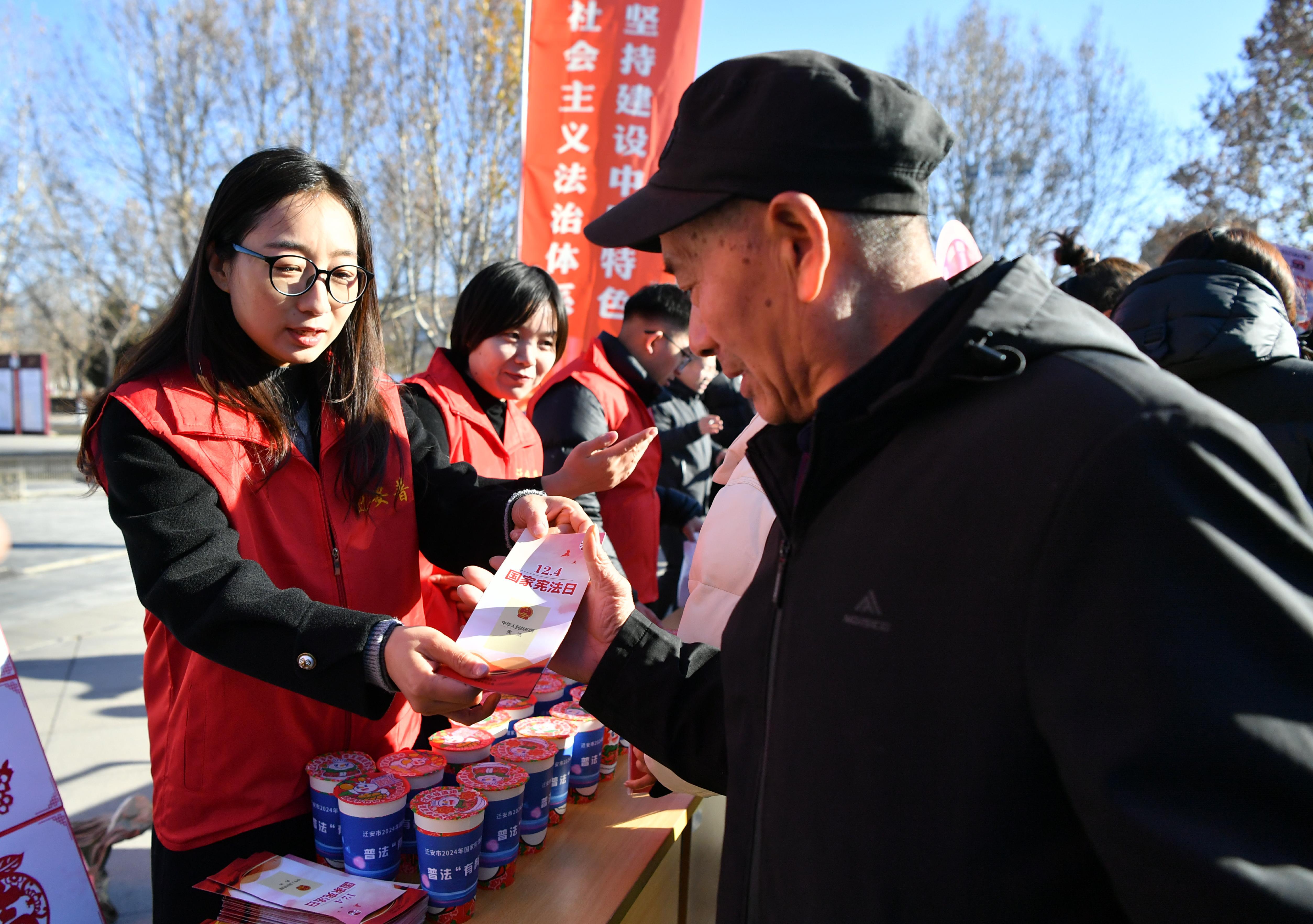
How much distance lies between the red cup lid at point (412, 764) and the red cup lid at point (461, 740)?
0.06 meters

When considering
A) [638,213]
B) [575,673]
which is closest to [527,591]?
[575,673]

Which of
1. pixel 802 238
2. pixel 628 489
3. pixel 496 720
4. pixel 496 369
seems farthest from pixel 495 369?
pixel 802 238

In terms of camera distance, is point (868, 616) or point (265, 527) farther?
point (265, 527)

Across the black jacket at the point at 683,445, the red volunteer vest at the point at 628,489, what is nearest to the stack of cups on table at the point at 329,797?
the red volunteer vest at the point at 628,489

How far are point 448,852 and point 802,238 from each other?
1199 millimetres

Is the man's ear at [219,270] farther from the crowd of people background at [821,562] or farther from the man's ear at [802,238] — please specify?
the man's ear at [802,238]

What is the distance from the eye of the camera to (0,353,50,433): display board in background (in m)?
21.7

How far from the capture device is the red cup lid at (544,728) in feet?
6.30

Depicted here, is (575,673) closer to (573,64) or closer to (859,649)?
(859,649)

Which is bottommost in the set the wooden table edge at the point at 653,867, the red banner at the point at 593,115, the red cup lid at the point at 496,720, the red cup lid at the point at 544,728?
the wooden table edge at the point at 653,867

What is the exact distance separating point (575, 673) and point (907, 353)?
84 centimetres

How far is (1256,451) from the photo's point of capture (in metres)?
0.69

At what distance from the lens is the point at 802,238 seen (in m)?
0.96

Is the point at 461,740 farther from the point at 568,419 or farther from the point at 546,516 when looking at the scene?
the point at 568,419
